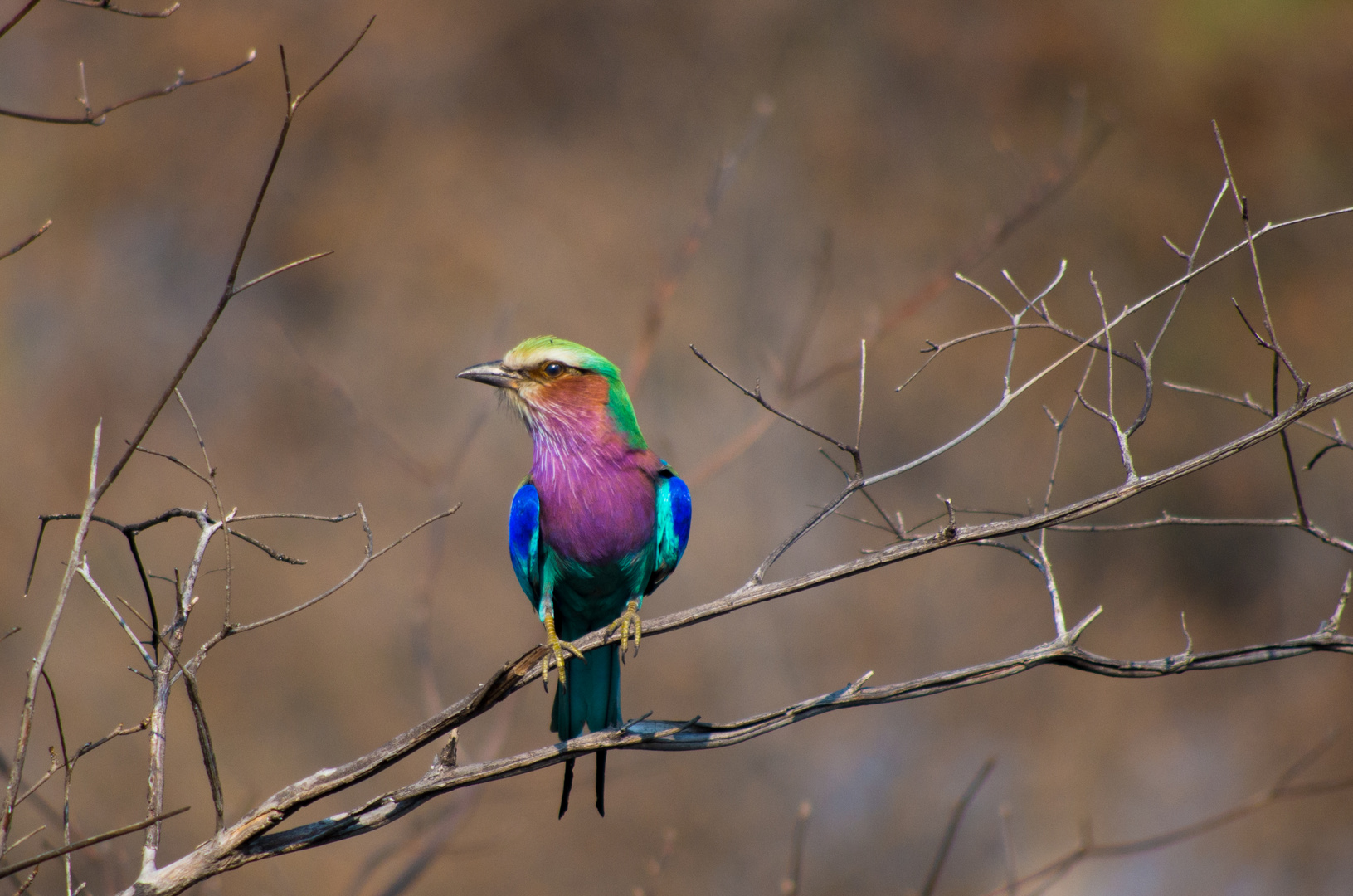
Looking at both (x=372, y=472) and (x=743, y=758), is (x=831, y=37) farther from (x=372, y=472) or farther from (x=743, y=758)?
(x=743, y=758)

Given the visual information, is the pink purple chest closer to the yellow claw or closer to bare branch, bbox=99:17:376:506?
the yellow claw

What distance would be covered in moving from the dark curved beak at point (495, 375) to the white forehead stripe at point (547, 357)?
0.09 feet

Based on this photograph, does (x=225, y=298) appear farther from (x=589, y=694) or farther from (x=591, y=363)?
(x=591, y=363)

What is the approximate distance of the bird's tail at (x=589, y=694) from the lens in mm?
3053

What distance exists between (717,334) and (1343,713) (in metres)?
7.20

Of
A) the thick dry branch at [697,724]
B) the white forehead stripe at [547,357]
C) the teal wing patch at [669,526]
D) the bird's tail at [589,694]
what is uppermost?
the white forehead stripe at [547,357]

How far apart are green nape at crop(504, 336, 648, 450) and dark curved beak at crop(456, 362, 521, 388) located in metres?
0.04

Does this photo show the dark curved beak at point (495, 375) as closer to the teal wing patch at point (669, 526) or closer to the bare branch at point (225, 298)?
the teal wing patch at point (669, 526)

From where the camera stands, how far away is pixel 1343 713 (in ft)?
33.2

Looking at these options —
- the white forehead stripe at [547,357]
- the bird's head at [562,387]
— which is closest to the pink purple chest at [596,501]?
the bird's head at [562,387]

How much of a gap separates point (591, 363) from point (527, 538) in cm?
69

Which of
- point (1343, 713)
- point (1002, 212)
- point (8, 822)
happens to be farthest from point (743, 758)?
point (8, 822)

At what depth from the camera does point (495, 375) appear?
3.68m

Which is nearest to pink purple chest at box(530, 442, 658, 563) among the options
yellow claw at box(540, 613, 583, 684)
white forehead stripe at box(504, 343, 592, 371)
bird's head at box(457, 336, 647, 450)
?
bird's head at box(457, 336, 647, 450)
